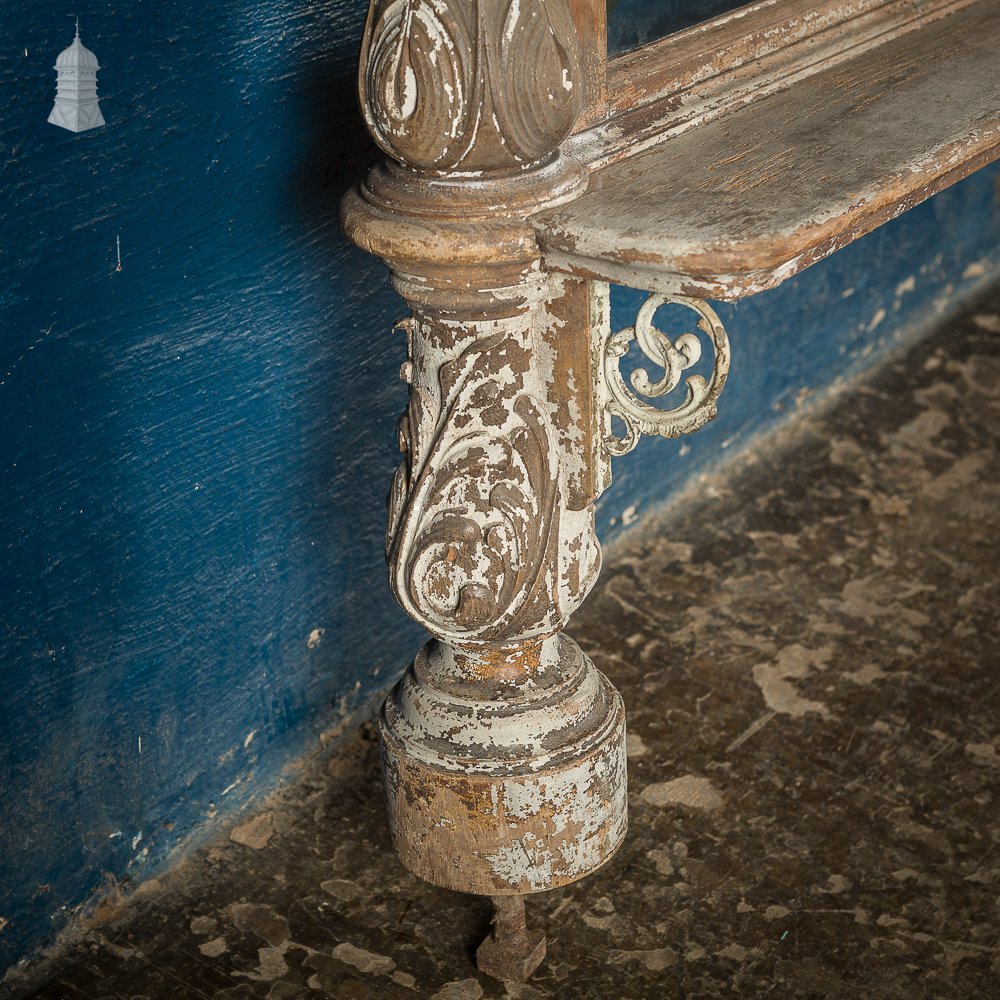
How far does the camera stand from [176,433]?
2127 millimetres

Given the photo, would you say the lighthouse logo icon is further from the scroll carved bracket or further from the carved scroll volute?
the scroll carved bracket

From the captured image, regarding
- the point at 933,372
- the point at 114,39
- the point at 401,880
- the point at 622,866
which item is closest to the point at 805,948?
the point at 622,866

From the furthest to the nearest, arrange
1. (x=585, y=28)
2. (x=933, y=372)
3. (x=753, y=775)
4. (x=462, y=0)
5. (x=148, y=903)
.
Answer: (x=933, y=372) → (x=753, y=775) → (x=148, y=903) → (x=585, y=28) → (x=462, y=0)

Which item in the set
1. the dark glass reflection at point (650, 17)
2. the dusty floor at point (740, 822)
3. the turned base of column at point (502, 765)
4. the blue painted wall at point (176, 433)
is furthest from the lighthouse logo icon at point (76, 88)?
the dusty floor at point (740, 822)

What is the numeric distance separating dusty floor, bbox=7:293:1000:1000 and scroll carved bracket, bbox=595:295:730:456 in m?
0.77

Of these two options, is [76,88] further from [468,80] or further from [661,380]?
[661,380]

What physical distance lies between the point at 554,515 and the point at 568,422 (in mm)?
119

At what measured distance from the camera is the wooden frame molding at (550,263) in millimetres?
1622

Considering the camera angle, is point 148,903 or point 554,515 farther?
point 148,903

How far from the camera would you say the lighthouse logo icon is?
71.0 inches

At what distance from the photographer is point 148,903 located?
228 centimetres

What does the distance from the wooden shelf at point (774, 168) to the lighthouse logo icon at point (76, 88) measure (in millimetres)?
584

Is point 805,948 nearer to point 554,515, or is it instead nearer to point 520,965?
point 520,965

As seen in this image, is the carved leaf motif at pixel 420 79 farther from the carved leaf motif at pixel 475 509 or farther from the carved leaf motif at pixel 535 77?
the carved leaf motif at pixel 475 509
